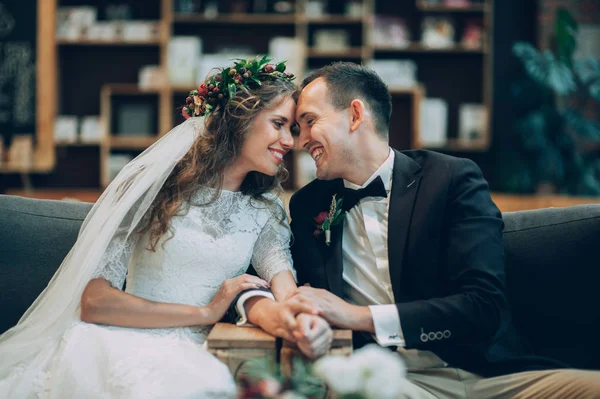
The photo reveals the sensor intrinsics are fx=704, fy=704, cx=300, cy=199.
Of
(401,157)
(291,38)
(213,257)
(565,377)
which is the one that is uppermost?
(291,38)

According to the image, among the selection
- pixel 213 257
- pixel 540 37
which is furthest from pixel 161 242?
pixel 540 37

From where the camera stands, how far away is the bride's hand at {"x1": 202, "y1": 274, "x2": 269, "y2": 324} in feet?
7.35

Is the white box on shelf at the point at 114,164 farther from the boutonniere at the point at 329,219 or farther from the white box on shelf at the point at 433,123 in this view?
the boutonniere at the point at 329,219

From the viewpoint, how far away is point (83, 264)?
2.29m

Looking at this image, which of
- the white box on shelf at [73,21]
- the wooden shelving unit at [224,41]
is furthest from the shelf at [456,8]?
the white box on shelf at [73,21]

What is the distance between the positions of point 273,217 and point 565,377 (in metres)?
1.12

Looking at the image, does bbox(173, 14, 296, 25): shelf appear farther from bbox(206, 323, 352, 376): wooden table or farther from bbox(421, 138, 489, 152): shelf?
bbox(206, 323, 352, 376): wooden table

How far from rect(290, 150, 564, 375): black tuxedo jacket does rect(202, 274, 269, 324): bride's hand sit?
0.90 ft

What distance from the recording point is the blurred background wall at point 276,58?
19.9ft

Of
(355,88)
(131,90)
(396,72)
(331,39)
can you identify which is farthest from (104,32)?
(355,88)

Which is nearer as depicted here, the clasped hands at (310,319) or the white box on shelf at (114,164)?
the clasped hands at (310,319)

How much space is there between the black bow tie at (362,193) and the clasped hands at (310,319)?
1.61 feet

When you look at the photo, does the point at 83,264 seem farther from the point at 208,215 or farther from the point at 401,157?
the point at 401,157

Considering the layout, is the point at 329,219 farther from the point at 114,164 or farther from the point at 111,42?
the point at 111,42
